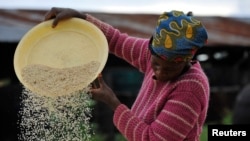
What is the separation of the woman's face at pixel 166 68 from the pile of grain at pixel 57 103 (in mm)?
257

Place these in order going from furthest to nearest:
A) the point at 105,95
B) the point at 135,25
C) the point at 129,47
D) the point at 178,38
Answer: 1. the point at 135,25
2. the point at 129,47
3. the point at 105,95
4. the point at 178,38

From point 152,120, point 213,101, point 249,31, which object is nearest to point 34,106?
point 152,120

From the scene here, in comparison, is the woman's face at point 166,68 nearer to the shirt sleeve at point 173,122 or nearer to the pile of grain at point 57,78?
the shirt sleeve at point 173,122

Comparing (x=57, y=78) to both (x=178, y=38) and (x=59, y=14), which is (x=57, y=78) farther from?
(x=178, y=38)

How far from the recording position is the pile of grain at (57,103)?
230 centimetres

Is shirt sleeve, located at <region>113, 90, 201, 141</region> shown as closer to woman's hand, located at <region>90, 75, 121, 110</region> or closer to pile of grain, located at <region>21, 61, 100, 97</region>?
woman's hand, located at <region>90, 75, 121, 110</region>

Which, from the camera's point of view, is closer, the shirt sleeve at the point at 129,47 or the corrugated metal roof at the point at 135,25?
the shirt sleeve at the point at 129,47

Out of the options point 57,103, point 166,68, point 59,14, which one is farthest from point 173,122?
point 59,14

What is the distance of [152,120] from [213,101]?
6.31 m

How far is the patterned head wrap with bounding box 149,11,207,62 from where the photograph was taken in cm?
210

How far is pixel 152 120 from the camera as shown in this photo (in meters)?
2.24

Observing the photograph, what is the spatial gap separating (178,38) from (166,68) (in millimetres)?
114

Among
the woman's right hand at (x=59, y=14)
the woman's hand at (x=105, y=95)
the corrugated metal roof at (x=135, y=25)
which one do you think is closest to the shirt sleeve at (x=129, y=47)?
the woman's right hand at (x=59, y=14)

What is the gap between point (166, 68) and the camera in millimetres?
2146
